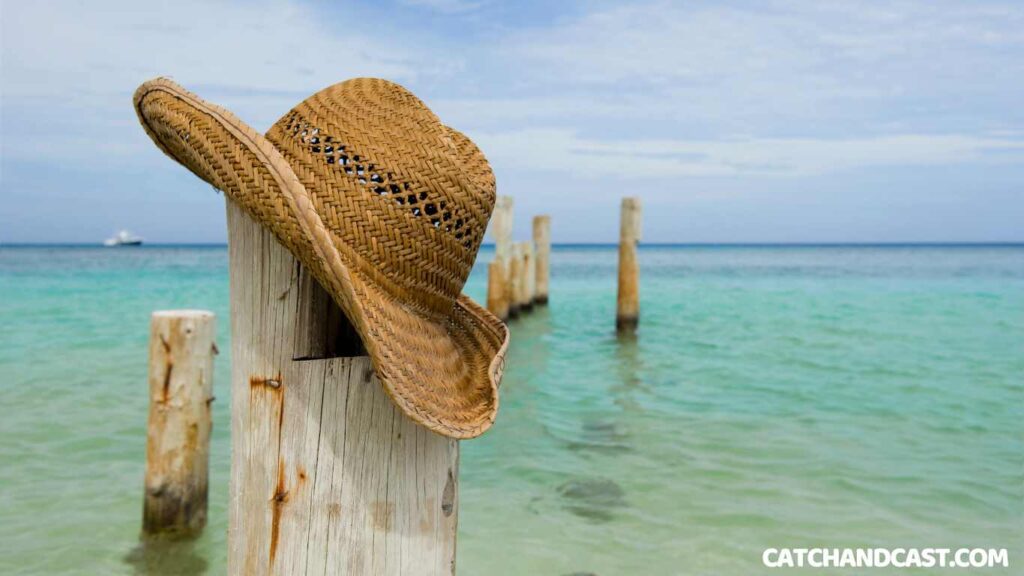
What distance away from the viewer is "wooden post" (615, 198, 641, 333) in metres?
13.2

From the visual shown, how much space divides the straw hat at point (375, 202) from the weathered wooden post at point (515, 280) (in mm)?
12895

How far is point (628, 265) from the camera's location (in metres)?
13.4

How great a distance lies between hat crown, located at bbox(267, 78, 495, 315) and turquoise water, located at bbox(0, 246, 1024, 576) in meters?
2.93

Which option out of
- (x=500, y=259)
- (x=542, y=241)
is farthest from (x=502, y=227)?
(x=542, y=241)

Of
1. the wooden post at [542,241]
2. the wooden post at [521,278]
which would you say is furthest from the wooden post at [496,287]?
the wooden post at [542,241]

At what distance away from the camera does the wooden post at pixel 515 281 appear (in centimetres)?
1534

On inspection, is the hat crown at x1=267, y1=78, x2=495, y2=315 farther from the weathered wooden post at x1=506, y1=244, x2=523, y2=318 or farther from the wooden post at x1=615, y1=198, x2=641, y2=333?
the weathered wooden post at x1=506, y1=244, x2=523, y2=318

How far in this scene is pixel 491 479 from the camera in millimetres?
5938

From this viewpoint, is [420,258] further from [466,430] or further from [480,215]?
[466,430]

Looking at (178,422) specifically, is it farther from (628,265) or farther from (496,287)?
(628,265)

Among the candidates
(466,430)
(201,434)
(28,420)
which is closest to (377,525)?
(466,430)

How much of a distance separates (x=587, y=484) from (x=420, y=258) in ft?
13.9

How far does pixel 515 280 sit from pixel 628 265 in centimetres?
321

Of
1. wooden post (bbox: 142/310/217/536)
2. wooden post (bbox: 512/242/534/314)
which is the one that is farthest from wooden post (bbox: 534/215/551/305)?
wooden post (bbox: 142/310/217/536)
